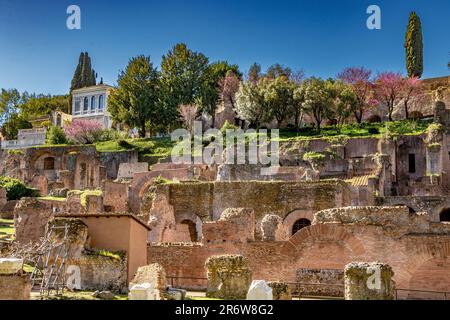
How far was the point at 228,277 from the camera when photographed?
16891 mm

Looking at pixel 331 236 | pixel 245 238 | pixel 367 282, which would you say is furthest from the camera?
pixel 245 238

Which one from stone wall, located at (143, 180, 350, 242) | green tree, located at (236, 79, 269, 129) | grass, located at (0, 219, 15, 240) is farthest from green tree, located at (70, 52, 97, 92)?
stone wall, located at (143, 180, 350, 242)

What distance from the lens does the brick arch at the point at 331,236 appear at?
20953mm

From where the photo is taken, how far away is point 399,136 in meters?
47.4

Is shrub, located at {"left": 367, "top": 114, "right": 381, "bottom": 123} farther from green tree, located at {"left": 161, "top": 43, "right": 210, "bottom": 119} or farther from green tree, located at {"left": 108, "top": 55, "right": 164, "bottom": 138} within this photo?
green tree, located at {"left": 108, "top": 55, "right": 164, "bottom": 138}

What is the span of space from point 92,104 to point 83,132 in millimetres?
10569

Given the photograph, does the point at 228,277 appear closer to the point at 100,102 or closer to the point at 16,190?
the point at 16,190

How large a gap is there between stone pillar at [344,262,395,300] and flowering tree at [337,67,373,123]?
40.7m

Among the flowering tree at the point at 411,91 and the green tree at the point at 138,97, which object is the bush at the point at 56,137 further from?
the flowering tree at the point at 411,91

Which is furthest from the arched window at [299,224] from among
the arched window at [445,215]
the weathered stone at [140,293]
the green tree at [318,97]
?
the green tree at [318,97]

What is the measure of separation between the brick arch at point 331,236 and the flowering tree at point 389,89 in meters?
38.2

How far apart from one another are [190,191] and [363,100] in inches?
1265

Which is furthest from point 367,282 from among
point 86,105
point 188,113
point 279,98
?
point 86,105

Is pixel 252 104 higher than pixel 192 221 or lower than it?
higher
